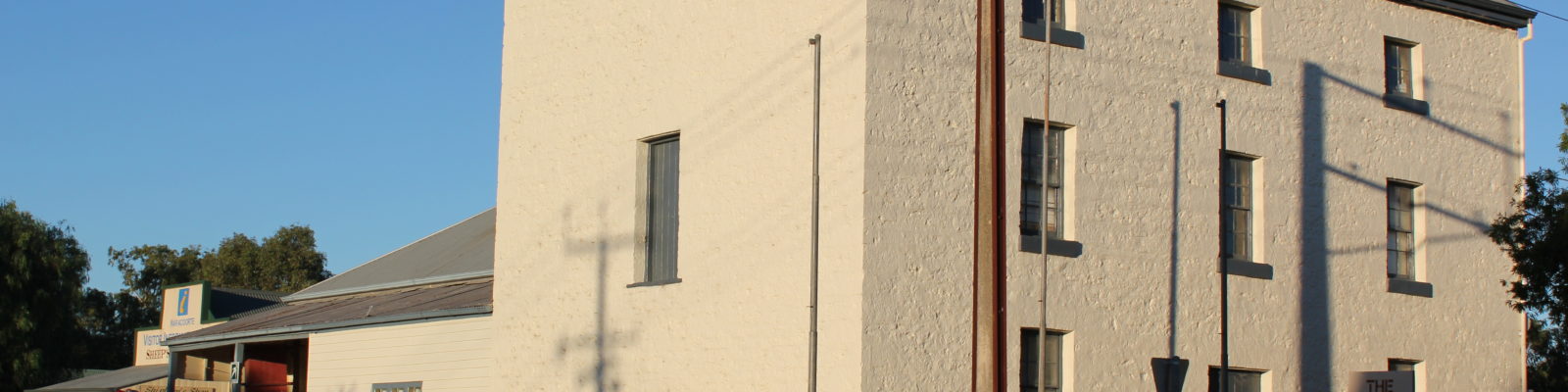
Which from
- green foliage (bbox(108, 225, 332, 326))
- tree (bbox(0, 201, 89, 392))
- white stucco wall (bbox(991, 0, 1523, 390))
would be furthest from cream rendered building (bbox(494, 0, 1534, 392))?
green foliage (bbox(108, 225, 332, 326))

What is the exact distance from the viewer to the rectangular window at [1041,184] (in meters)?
19.0

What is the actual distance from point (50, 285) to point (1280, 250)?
5108 centimetres

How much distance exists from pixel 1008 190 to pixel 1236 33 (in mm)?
4795

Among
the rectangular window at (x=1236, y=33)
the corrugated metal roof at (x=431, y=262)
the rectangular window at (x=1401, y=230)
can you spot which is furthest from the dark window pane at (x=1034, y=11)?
the corrugated metal roof at (x=431, y=262)

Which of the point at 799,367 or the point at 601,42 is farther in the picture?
the point at 601,42

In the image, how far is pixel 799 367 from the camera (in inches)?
698

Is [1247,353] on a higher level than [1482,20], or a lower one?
lower

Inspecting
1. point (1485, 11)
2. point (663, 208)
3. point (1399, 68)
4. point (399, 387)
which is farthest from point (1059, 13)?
point (399, 387)

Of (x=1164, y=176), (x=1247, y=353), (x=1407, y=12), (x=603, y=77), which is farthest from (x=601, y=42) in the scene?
(x=1407, y=12)

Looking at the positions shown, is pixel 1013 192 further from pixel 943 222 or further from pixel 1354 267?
pixel 1354 267

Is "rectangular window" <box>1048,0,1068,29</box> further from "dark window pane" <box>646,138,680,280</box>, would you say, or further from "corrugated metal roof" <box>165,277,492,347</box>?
"corrugated metal roof" <box>165,277,492,347</box>

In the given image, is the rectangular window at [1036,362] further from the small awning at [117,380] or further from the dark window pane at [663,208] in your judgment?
the small awning at [117,380]

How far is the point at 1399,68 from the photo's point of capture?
924 inches

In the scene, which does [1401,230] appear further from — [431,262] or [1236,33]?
[431,262]
